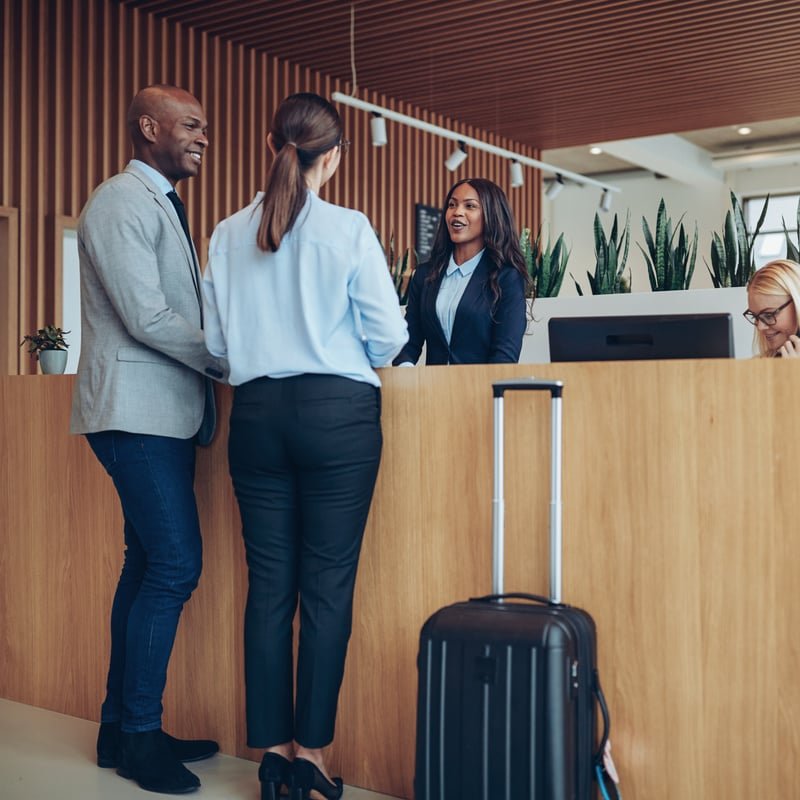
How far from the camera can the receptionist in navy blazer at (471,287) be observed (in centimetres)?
282

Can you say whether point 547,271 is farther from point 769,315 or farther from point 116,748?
point 116,748

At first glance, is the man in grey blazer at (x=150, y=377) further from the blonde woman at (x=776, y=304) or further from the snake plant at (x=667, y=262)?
the snake plant at (x=667, y=262)

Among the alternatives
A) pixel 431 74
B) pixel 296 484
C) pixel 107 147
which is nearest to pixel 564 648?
pixel 296 484

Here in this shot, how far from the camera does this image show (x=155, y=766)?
7.59 ft

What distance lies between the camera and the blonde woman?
2.78m

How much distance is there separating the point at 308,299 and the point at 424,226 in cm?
631

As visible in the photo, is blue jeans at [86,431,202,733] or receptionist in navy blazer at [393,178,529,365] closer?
blue jeans at [86,431,202,733]

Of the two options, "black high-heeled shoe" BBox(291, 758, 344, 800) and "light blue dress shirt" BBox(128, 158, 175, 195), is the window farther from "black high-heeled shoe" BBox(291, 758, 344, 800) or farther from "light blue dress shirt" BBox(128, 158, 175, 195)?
"black high-heeled shoe" BBox(291, 758, 344, 800)

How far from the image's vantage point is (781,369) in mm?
1852

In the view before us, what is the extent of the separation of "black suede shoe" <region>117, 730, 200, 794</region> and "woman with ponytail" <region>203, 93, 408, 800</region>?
254mm

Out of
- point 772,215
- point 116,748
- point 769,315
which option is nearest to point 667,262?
point 769,315

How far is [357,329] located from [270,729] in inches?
34.4


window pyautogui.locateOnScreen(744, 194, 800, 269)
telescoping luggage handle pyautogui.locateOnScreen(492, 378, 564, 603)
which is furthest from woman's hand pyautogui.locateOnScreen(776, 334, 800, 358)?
window pyautogui.locateOnScreen(744, 194, 800, 269)

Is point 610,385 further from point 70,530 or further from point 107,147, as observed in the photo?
point 107,147
